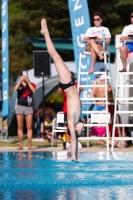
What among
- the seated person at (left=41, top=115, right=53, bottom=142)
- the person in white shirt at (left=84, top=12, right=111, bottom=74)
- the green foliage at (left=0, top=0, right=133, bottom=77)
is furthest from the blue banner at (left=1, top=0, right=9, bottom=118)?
the green foliage at (left=0, top=0, right=133, bottom=77)

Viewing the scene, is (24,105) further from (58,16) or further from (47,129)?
(58,16)

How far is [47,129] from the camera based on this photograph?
58.1 ft

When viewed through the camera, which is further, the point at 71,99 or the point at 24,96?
the point at 24,96

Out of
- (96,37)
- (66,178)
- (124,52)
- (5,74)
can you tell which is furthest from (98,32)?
(66,178)

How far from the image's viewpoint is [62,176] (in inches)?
343

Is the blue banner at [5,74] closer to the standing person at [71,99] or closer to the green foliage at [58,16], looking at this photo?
the standing person at [71,99]

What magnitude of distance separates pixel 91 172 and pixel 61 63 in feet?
6.55

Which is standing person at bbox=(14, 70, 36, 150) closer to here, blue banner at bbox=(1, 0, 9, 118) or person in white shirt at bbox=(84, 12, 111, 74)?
person in white shirt at bbox=(84, 12, 111, 74)

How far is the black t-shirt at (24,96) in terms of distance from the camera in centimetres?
1414

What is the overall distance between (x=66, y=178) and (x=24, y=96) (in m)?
5.86

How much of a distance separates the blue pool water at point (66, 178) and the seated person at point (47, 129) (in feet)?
17.8

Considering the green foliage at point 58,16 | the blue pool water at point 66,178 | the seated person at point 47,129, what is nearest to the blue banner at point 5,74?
the seated person at point 47,129

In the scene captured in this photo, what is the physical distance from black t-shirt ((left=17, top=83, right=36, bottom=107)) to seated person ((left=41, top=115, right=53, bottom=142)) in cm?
290

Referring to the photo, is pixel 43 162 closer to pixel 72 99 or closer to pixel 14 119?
pixel 72 99
